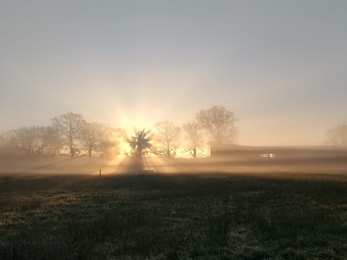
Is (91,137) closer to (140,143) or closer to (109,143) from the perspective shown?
(109,143)

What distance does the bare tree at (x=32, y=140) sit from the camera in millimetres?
65250

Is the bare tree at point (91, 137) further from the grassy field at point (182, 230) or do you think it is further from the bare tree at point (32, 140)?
the grassy field at point (182, 230)

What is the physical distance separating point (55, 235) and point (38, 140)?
6498cm

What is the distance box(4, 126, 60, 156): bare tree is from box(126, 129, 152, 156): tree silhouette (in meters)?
18.0

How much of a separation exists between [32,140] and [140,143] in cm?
2698

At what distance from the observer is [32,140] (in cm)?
6675

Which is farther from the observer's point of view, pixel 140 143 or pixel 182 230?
pixel 140 143

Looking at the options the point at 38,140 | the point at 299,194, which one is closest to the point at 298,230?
the point at 299,194

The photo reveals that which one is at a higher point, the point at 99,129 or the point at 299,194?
the point at 99,129

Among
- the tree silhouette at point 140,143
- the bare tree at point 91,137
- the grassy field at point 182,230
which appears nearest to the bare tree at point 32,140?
the bare tree at point 91,137

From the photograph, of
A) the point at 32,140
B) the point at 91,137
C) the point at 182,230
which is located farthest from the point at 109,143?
the point at 182,230

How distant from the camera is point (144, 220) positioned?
10.4 metres

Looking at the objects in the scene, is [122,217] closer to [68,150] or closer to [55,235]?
[55,235]

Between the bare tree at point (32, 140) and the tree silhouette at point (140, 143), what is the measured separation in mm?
17984
